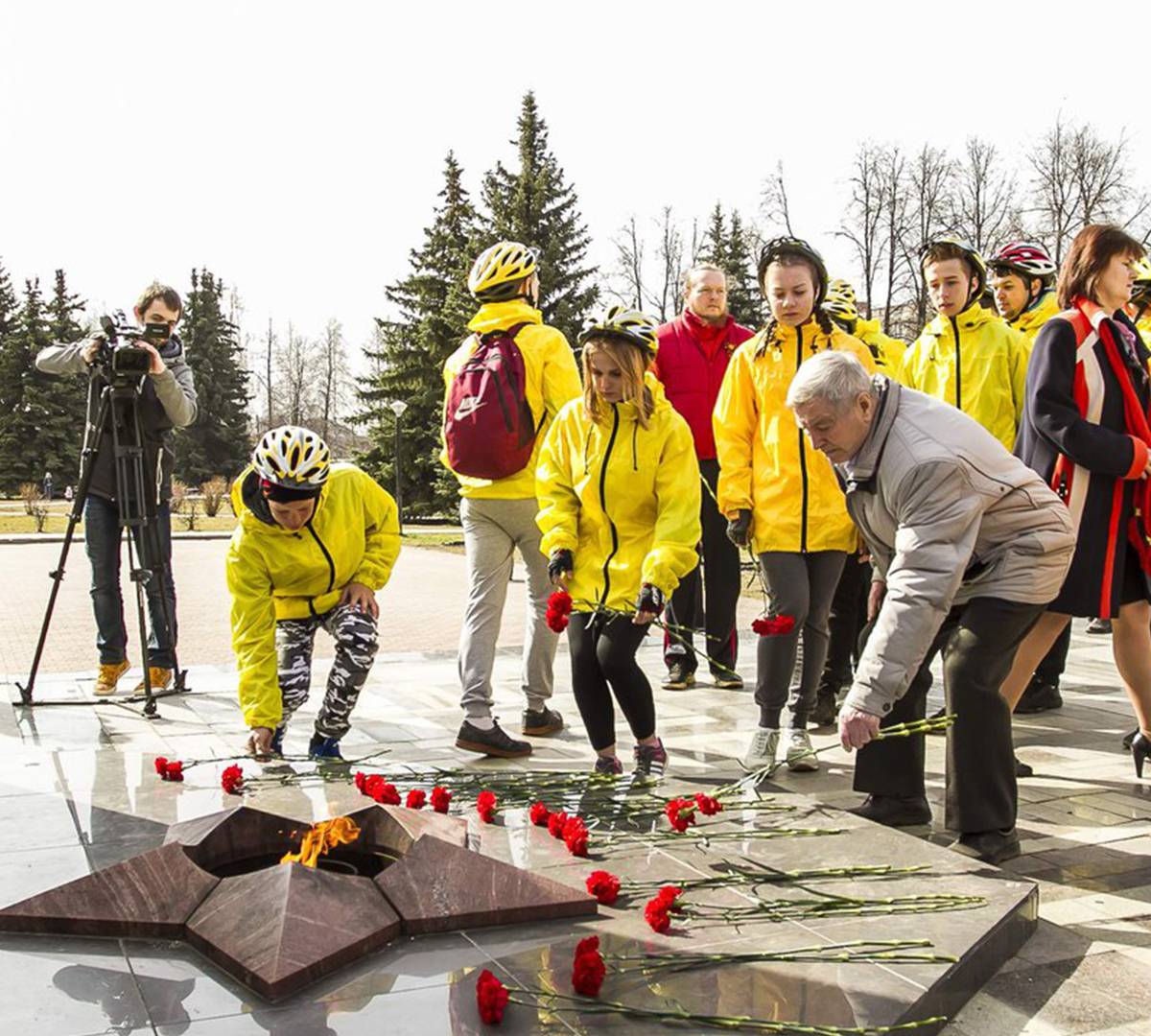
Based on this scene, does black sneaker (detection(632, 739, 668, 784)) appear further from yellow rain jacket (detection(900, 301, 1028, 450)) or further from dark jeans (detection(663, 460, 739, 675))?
yellow rain jacket (detection(900, 301, 1028, 450))

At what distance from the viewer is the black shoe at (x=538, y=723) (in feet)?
20.1

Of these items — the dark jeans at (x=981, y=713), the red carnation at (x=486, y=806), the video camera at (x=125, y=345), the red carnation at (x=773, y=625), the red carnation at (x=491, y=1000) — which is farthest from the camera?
the video camera at (x=125, y=345)

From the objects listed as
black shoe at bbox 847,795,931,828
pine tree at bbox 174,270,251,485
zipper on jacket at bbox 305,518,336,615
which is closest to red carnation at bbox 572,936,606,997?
black shoe at bbox 847,795,931,828

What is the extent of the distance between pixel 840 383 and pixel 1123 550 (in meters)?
2.05

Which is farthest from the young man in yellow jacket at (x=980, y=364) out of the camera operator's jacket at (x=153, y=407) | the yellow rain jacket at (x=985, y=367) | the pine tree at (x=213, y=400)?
the pine tree at (x=213, y=400)

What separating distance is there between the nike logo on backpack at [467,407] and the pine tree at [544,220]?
29732 mm

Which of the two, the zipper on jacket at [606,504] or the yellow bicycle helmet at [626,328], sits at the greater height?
the yellow bicycle helmet at [626,328]

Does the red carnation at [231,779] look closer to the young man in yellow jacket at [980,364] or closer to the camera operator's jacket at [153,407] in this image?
the camera operator's jacket at [153,407]

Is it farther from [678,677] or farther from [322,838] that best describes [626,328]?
[678,677]

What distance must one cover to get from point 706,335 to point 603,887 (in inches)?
185

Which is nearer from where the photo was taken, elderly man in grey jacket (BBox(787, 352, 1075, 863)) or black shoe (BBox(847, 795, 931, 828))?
elderly man in grey jacket (BBox(787, 352, 1075, 863))

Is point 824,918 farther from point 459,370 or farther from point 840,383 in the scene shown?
point 459,370

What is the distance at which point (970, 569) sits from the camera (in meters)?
4.09

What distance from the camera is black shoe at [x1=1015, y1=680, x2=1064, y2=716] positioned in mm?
6703
